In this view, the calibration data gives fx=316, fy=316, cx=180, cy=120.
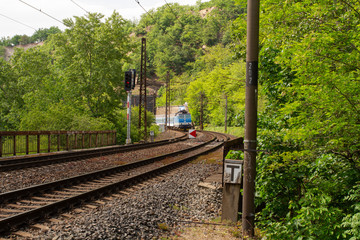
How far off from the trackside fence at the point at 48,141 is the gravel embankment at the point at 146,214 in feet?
28.5

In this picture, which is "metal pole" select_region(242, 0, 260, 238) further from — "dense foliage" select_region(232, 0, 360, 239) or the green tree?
the green tree

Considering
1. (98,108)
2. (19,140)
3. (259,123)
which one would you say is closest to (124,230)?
(259,123)

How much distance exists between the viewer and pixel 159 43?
6732 inches

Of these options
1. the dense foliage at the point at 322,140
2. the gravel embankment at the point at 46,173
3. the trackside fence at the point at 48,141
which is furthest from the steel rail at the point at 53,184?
the dense foliage at the point at 322,140

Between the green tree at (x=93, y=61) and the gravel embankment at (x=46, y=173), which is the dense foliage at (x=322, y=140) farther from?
the green tree at (x=93, y=61)

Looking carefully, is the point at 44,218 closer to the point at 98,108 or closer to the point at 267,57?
the point at 267,57

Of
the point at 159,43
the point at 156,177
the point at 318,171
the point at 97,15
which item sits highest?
the point at 159,43

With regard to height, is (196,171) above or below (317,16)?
below

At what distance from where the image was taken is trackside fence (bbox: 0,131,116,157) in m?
15.5

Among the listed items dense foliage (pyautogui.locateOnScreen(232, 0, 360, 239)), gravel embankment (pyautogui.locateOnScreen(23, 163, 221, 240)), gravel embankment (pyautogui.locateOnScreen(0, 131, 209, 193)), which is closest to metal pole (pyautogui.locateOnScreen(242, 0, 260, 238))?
dense foliage (pyautogui.locateOnScreen(232, 0, 360, 239))

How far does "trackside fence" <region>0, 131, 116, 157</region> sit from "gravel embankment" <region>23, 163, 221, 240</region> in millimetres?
8691

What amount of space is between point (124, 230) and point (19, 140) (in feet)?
41.5

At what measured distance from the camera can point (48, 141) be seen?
18000mm

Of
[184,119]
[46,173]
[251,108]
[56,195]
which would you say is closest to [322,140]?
[251,108]
